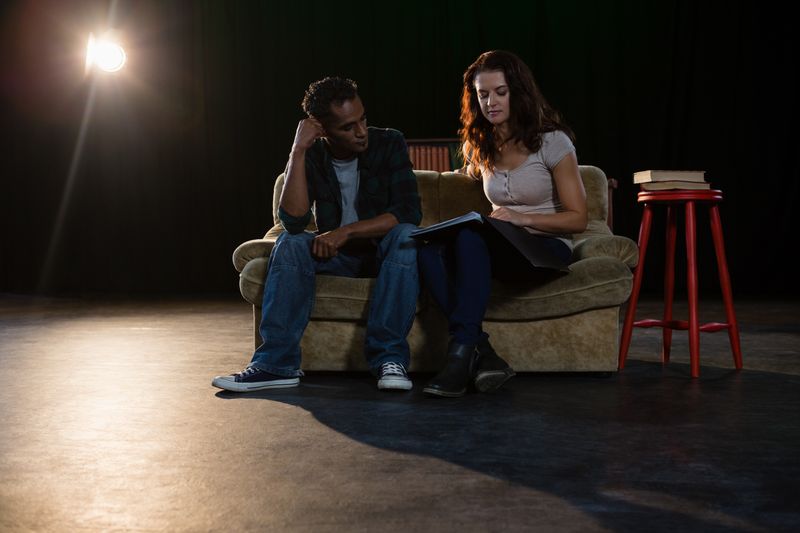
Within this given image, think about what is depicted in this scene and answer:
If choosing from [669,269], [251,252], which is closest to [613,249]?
[669,269]

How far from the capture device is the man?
2855 millimetres

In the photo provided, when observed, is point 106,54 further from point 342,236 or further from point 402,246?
point 402,246

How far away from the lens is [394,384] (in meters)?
2.75

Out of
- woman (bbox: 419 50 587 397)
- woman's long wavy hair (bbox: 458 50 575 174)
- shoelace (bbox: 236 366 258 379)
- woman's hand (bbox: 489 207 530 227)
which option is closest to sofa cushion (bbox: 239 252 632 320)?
woman (bbox: 419 50 587 397)

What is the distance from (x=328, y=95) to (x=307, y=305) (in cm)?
68

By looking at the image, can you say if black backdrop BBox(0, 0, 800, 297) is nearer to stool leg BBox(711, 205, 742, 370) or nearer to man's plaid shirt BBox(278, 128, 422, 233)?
stool leg BBox(711, 205, 742, 370)

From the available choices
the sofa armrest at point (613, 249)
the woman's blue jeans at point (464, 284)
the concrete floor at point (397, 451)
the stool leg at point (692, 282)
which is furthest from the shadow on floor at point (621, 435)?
the sofa armrest at point (613, 249)

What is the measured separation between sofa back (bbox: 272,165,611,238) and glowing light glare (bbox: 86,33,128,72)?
13.0 ft

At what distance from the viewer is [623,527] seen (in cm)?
152

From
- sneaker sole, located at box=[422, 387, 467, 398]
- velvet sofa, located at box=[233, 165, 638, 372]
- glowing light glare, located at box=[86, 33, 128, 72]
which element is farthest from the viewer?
glowing light glare, located at box=[86, 33, 128, 72]

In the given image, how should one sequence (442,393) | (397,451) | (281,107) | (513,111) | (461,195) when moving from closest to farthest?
(397,451) < (442,393) < (513,111) < (461,195) < (281,107)

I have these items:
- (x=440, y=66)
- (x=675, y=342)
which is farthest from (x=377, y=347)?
(x=440, y=66)

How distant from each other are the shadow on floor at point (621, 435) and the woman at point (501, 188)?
226mm

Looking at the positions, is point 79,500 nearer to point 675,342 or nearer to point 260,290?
point 260,290
